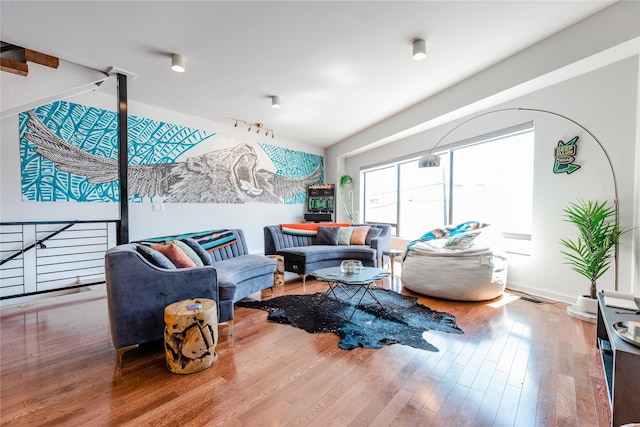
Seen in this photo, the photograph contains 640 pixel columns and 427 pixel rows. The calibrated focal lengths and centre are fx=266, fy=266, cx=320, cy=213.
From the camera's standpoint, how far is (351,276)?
286 cm

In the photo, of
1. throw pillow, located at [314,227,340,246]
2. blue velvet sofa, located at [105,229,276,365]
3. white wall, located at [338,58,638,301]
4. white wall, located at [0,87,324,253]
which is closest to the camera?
blue velvet sofa, located at [105,229,276,365]

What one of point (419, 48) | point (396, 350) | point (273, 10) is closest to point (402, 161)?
point (419, 48)

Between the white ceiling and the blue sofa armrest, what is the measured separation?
225 centimetres

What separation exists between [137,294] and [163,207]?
10.4ft

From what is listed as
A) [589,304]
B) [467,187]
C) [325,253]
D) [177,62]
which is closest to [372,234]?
[325,253]

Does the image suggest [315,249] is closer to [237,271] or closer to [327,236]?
[327,236]

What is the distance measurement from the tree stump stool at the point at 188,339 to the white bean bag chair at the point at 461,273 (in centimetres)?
263

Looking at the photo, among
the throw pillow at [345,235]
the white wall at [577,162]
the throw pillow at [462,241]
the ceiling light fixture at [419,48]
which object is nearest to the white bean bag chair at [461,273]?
the throw pillow at [462,241]

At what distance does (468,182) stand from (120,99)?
17.9 feet

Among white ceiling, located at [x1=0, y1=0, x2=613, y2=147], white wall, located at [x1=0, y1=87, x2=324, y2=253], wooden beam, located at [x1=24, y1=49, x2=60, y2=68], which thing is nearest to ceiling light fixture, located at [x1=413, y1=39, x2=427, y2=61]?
white ceiling, located at [x1=0, y1=0, x2=613, y2=147]

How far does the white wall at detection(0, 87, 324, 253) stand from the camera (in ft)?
11.2

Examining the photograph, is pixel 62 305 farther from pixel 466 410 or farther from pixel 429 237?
pixel 429 237

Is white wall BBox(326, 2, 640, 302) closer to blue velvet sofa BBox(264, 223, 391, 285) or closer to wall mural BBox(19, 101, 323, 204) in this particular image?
blue velvet sofa BBox(264, 223, 391, 285)

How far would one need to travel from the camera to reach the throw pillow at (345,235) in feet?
16.0
